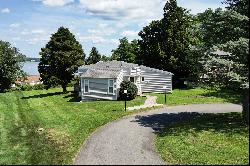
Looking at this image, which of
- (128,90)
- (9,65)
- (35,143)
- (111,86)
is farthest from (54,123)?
(9,65)

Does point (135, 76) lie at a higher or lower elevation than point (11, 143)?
higher

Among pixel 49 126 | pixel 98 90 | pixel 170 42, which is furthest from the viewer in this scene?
pixel 170 42

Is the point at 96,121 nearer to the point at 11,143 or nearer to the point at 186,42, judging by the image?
the point at 11,143

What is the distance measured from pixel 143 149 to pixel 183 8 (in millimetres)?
37910

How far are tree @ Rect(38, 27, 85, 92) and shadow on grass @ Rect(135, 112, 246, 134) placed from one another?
70.1ft

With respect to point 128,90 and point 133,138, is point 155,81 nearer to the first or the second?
point 128,90

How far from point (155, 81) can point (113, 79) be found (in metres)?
8.10

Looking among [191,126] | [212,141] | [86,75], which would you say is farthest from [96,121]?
[86,75]

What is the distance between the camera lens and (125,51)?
292 feet

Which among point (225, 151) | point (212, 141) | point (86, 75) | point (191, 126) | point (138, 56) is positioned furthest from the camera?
point (138, 56)

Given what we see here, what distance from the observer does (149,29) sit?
58125mm

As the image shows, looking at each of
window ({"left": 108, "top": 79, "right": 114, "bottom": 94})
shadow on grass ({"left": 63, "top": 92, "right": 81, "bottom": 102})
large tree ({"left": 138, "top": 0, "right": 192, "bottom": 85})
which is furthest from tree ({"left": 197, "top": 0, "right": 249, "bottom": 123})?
large tree ({"left": 138, "top": 0, "right": 192, "bottom": 85})

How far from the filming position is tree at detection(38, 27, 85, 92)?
50812 millimetres

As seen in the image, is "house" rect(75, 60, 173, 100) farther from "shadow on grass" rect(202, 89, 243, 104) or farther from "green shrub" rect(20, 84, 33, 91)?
"green shrub" rect(20, 84, 33, 91)
